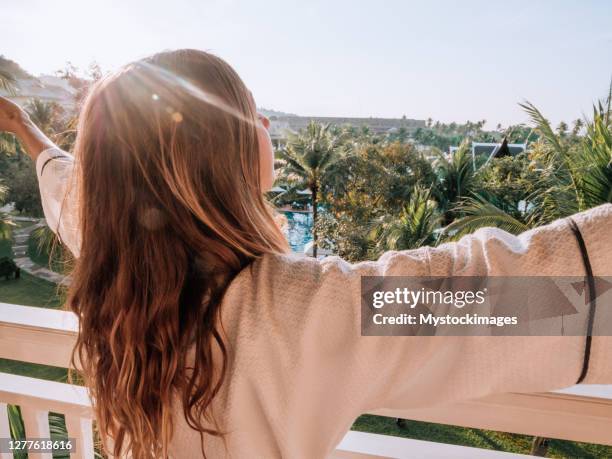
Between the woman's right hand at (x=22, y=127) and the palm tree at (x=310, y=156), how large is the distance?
45.0ft

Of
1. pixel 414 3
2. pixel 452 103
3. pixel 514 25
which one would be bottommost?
pixel 452 103

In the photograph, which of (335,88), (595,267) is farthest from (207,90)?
(335,88)

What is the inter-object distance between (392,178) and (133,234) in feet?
39.5

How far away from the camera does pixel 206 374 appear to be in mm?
489

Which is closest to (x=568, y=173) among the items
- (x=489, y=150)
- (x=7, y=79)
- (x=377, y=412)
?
(x=377, y=412)

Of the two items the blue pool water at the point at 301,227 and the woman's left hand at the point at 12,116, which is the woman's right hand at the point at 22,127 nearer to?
the woman's left hand at the point at 12,116

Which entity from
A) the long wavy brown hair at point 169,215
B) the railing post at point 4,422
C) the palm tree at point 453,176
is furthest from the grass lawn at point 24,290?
the palm tree at point 453,176

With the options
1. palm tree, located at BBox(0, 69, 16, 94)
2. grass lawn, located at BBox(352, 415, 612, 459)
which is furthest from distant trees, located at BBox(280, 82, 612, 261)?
palm tree, located at BBox(0, 69, 16, 94)

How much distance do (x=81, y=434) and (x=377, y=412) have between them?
572 millimetres

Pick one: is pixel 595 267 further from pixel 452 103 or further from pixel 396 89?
pixel 396 89

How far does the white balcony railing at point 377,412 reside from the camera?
1.80 feet

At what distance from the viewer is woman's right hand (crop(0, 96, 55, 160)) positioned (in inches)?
33.9

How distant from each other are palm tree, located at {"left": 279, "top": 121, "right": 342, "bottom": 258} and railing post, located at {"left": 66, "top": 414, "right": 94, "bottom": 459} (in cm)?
1378

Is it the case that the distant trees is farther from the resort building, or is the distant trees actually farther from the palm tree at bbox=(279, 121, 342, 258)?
the resort building
